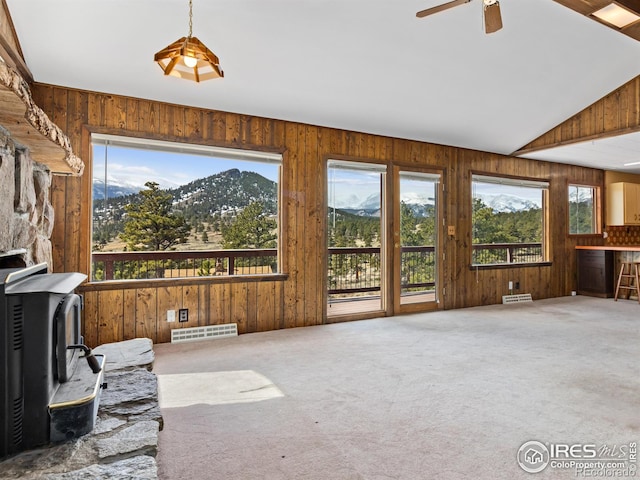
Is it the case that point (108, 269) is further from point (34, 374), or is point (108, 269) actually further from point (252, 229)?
point (34, 374)

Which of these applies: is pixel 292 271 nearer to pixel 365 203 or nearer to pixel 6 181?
pixel 365 203

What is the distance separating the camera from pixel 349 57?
362 centimetres

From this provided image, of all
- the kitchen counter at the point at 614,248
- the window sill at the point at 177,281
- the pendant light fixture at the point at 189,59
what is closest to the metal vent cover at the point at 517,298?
the kitchen counter at the point at 614,248

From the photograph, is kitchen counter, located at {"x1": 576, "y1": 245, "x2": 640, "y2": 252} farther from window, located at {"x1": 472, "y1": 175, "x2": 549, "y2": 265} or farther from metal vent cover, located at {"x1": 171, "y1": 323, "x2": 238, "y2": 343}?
metal vent cover, located at {"x1": 171, "y1": 323, "x2": 238, "y2": 343}

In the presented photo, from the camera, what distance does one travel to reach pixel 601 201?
7.62 m

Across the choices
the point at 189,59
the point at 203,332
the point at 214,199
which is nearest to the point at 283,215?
the point at 214,199

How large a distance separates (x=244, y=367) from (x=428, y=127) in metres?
3.74

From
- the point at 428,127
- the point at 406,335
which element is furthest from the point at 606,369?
the point at 428,127

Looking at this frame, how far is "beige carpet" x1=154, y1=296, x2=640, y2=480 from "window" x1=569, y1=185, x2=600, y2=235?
358 centimetres

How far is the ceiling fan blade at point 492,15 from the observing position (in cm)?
244

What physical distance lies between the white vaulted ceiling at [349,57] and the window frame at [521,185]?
1.14 m

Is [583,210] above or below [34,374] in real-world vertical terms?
above

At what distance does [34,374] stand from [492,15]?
3233 mm

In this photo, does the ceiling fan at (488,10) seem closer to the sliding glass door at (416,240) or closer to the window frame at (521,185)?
the sliding glass door at (416,240)
